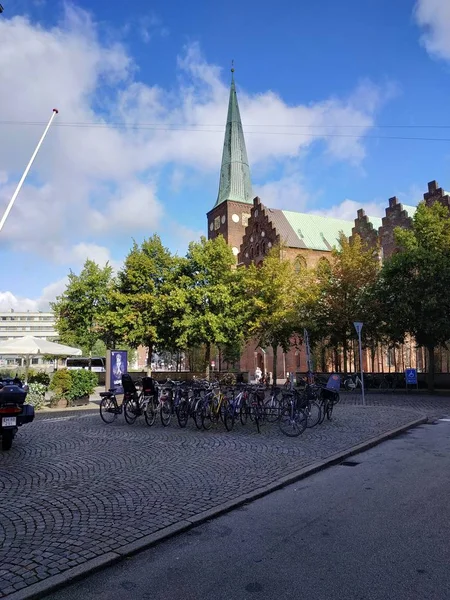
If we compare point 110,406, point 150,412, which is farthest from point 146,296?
point 150,412

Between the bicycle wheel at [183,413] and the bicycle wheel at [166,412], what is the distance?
45 cm

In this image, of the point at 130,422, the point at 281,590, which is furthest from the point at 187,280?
the point at 281,590

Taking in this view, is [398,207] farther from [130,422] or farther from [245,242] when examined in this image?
[130,422]

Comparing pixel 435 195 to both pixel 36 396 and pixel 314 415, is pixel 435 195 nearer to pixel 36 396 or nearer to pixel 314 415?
pixel 314 415

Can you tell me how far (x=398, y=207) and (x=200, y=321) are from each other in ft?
80.5

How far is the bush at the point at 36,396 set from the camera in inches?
655

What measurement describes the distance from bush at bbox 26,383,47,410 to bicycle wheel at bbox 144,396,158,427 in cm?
598

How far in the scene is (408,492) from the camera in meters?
6.15

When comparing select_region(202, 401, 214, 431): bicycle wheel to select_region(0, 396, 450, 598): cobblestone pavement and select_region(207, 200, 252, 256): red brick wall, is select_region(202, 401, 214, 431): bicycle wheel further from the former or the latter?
select_region(207, 200, 252, 256): red brick wall

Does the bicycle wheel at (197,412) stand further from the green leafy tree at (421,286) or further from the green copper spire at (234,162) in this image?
the green copper spire at (234,162)

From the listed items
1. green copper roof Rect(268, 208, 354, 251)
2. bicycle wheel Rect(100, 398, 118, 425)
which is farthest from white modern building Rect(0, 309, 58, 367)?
bicycle wheel Rect(100, 398, 118, 425)

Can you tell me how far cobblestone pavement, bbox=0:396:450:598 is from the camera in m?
4.39

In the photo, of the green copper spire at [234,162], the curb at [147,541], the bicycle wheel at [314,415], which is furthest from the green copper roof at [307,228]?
the curb at [147,541]

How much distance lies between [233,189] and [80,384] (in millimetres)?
52953
